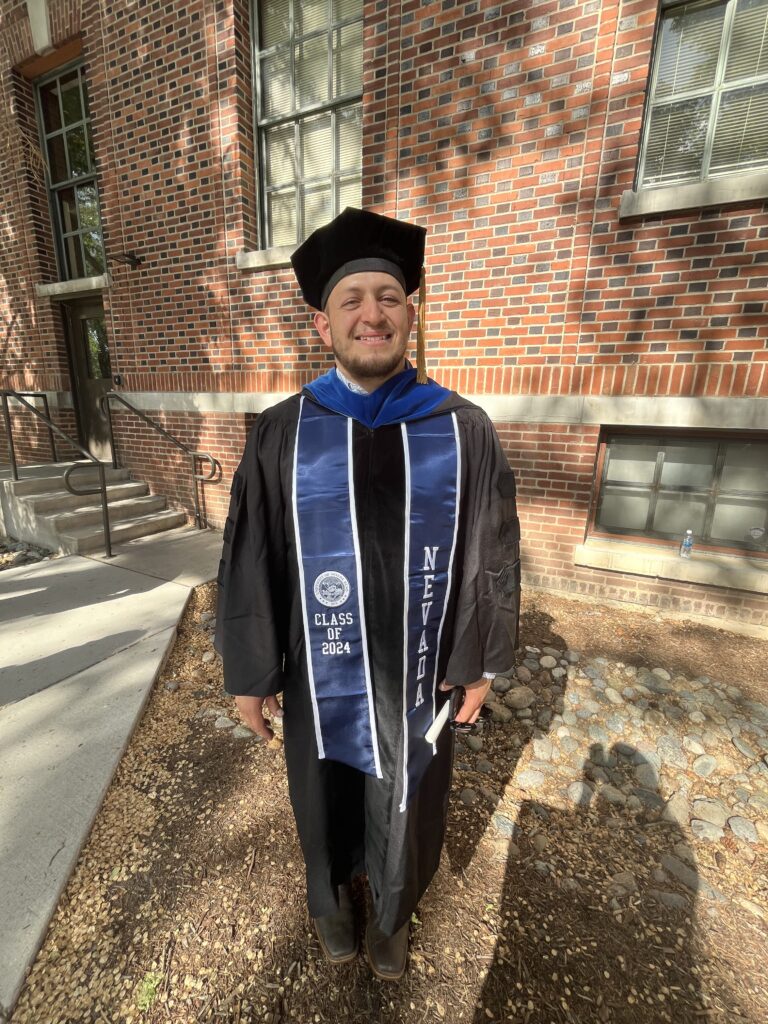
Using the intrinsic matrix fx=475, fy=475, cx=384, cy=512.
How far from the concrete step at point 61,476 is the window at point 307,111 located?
11.5 feet

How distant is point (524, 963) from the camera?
1585mm

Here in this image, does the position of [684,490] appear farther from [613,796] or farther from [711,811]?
[613,796]

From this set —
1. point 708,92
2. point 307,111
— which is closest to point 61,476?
point 307,111

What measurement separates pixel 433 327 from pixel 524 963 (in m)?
4.13

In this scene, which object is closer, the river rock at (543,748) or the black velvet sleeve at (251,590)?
the black velvet sleeve at (251,590)

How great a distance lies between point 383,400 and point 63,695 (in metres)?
2.58

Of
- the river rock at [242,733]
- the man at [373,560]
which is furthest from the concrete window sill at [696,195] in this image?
the river rock at [242,733]

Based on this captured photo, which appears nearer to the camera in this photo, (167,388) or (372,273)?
(372,273)

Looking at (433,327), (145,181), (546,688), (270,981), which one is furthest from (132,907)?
(145,181)

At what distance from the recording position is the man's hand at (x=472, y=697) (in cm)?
156

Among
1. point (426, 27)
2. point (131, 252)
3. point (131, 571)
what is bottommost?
point (131, 571)

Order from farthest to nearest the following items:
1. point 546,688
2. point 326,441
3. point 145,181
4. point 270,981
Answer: point 145,181
point 546,688
point 270,981
point 326,441

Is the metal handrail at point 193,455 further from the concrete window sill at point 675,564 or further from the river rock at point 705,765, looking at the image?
the river rock at point 705,765

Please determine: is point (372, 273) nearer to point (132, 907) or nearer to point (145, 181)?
point (132, 907)
